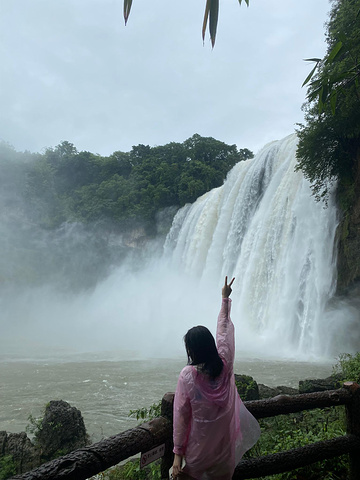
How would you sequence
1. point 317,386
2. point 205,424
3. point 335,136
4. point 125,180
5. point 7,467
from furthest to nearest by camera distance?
1. point 125,180
2. point 335,136
3. point 317,386
4. point 7,467
5. point 205,424

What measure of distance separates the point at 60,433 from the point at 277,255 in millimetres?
11267

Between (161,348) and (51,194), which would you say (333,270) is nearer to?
(161,348)

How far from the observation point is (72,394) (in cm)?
760

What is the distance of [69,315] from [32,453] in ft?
75.4

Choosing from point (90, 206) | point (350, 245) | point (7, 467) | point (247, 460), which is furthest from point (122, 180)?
point (247, 460)

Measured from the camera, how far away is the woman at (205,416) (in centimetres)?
191

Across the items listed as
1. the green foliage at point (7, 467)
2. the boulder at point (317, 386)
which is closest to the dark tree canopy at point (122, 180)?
the boulder at point (317, 386)

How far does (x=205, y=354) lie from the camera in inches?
77.8

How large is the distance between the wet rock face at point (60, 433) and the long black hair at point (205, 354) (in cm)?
354

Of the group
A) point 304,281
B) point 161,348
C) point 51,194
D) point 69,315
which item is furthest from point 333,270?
point 51,194

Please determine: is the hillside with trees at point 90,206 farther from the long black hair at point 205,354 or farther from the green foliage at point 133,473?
the long black hair at point 205,354

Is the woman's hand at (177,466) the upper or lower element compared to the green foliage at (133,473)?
upper

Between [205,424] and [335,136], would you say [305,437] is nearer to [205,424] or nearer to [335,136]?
[205,424]

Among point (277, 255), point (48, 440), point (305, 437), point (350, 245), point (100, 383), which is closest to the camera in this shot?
point (305, 437)
